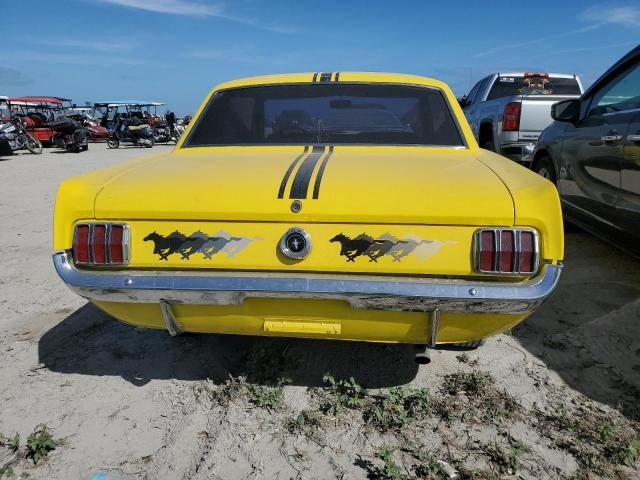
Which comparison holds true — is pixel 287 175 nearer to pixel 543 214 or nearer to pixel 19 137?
pixel 543 214

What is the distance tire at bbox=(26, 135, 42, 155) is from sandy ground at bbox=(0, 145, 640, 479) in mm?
15739

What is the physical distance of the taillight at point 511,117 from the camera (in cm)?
684

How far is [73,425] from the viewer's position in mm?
2320

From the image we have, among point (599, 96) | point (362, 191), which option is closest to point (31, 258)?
point (362, 191)

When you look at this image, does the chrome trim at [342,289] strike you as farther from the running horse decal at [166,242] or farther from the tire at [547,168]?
the tire at [547,168]

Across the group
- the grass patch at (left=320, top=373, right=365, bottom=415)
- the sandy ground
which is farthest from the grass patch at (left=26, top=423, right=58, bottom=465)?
the grass patch at (left=320, top=373, right=365, bottom=415)

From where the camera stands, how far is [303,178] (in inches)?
83.5

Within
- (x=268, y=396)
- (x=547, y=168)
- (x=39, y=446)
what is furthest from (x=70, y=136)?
(x=268, y=396)

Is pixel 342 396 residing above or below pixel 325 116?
below

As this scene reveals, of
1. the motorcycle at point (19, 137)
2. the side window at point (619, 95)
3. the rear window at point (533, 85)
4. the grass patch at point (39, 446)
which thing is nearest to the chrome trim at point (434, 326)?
the grass patch at point (39, 446)

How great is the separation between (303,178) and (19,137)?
59.3ft

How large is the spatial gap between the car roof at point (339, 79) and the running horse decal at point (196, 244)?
1.58m

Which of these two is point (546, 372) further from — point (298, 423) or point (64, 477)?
point (64, 477)

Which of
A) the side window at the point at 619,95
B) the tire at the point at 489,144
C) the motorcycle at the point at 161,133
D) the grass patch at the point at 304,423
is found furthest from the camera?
the motorcycle at the point at 161,133
